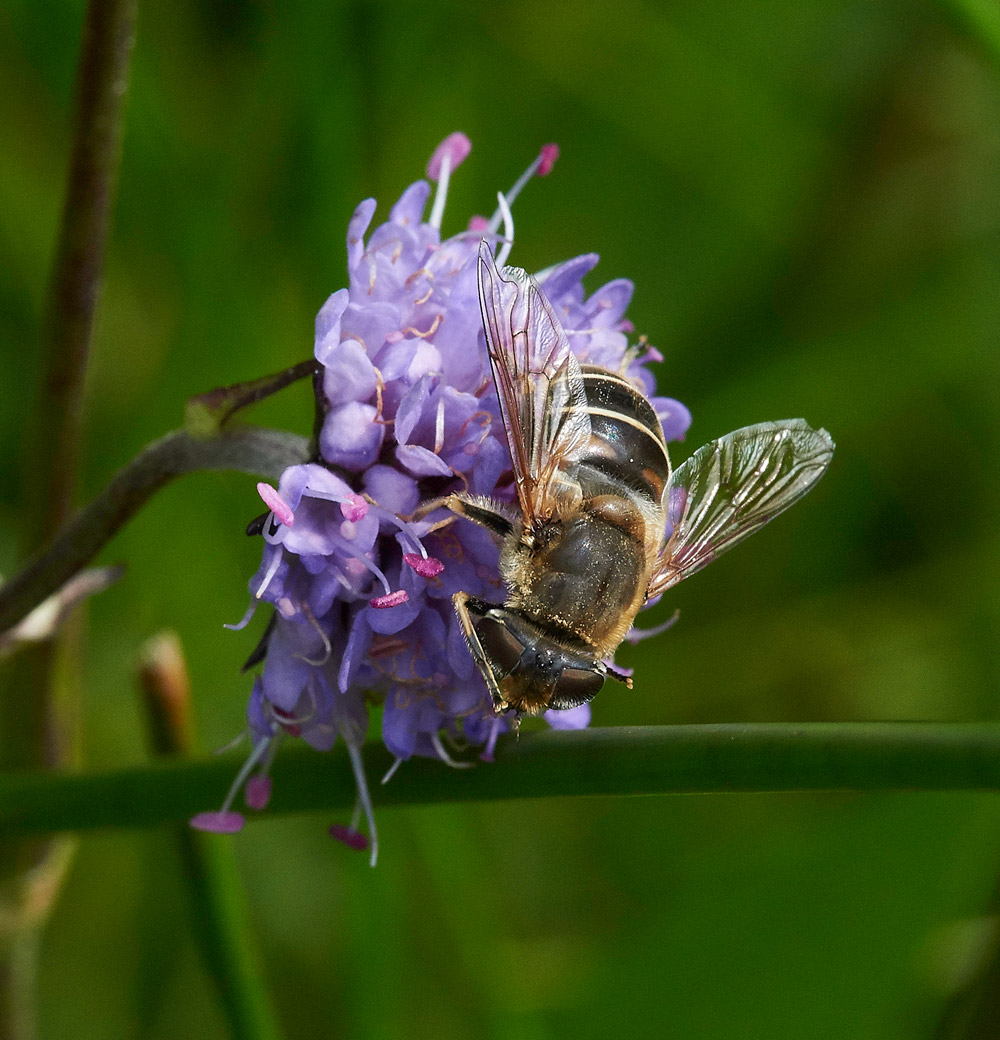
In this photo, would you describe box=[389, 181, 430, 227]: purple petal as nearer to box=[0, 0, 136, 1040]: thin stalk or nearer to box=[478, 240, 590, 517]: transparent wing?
box=[478, 240, 590, 517]: transparent wing

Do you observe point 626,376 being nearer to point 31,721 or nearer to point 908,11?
point 31,721

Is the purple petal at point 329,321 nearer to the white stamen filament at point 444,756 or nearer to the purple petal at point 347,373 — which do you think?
the purple petal at point 347,373

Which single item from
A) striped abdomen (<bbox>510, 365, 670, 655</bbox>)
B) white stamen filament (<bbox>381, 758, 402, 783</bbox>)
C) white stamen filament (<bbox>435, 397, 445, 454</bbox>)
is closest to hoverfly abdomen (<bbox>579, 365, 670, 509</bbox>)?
striped abdomen (<bbox>510, 365, 670, 655</bbox>)

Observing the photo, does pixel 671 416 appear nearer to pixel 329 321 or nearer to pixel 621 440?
pixel 621 440

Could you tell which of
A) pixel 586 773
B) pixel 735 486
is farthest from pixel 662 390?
pixel 586 773

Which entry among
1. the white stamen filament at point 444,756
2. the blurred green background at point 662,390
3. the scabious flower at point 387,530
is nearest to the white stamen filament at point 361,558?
the scabious flower at point 387,530

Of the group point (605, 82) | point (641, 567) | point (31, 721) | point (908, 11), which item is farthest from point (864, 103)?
point (31, 721)
